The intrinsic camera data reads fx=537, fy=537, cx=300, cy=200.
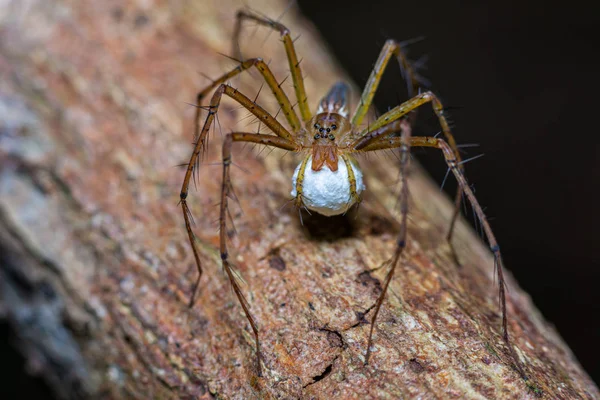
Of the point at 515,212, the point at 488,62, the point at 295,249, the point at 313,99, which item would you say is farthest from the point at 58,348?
the point at 488,62

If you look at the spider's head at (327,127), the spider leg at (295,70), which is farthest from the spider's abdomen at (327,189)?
the spider leg at (295,70)

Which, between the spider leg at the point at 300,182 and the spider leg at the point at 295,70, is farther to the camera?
the spider leg at the point at 295,70

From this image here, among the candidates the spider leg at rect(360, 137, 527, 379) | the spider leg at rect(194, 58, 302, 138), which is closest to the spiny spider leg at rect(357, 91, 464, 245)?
the spider leg at rect(360, 137, 527, 379)

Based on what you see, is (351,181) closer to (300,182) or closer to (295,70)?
(300,182)

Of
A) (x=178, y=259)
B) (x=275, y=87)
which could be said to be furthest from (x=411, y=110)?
(x=178, y=259)

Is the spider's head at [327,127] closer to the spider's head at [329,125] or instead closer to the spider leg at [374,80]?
the spider's head at [329,125]

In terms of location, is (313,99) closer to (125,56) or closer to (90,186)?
(125,56)
